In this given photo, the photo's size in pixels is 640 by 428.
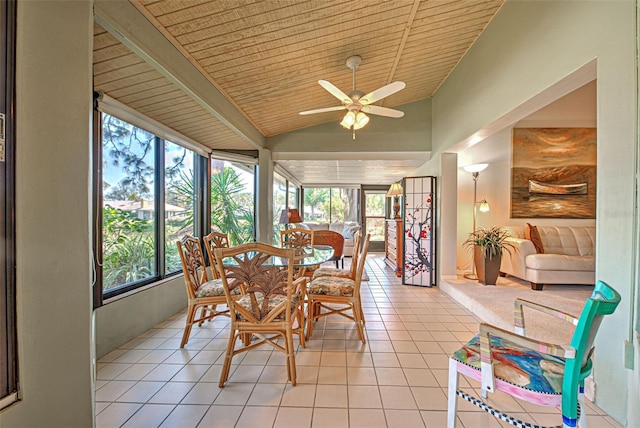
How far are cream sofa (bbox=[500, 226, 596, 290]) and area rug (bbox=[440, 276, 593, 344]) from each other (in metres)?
0.17

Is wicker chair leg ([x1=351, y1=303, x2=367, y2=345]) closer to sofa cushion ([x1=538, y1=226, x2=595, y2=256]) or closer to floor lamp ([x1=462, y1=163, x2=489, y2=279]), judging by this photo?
floor lamp ([x1=462, y1=163, x2=489, y2=279])

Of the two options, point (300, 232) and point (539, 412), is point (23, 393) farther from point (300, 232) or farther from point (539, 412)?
point (300, 232)

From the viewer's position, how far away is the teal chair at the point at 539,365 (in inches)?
41.3

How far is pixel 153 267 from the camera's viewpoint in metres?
3.08

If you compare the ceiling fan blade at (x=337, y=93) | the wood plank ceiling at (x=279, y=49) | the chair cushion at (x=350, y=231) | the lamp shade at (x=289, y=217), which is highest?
the wood plank ceiling at (x=279, y=49)

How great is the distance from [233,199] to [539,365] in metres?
4.04

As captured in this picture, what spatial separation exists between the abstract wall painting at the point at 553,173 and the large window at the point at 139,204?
17.1 ft

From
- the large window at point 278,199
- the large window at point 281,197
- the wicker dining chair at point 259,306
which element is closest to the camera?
the wicker dining chair at point 259,306

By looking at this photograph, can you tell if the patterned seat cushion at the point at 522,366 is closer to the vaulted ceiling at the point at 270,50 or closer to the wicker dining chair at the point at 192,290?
the wicker dining chair at the point at 192,290

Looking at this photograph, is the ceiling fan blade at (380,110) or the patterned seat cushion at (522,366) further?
the ceiling fan blade at (380,110)

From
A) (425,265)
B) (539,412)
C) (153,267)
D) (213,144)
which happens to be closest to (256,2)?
(213,144)

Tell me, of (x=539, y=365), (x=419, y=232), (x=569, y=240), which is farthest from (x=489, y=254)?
(x=539, y=365)

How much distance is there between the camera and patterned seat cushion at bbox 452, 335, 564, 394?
1.14 metres

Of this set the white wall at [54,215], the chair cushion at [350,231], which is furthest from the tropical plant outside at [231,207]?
the chair cushion at [350,231]
